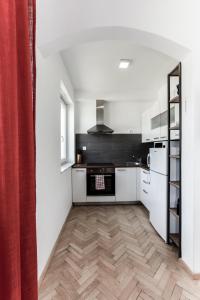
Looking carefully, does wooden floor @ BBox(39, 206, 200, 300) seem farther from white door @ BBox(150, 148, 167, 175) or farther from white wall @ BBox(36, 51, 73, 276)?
white door @ BBox(150, 148, 167, 175)

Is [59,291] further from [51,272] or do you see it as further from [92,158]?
[92,158]

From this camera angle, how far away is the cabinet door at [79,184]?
4.29m

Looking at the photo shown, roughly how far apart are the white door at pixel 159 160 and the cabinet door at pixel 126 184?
1.24 meters

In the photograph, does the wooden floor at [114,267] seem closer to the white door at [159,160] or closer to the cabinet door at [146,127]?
the white door at [159,160]

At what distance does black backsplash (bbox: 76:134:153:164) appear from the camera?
495cm

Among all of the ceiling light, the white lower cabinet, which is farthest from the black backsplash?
the ceiling light

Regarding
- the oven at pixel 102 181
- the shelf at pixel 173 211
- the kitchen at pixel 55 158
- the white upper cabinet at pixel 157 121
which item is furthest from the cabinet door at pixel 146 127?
the shelf at pixel 173 211

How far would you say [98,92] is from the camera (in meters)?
4.52

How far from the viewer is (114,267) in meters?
2.09

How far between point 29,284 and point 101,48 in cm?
266

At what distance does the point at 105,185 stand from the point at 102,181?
0.44ft

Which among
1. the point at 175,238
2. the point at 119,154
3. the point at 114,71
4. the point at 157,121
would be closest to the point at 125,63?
the point at 114,71

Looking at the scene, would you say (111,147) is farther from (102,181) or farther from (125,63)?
(125,63)

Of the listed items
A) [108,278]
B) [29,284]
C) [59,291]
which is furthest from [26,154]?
[108,278]
